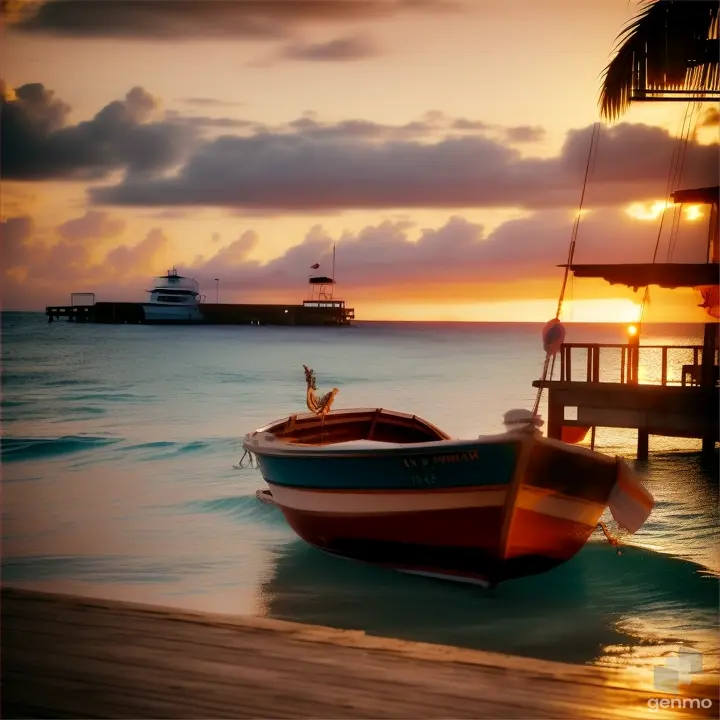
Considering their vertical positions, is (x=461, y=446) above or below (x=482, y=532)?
above

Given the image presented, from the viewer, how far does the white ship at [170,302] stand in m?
119

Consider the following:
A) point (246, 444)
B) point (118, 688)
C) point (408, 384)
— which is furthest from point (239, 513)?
point (408, 384)

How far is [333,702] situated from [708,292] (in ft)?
45.9

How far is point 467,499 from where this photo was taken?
8406mm

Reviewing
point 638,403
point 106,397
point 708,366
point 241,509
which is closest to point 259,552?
point 241,509

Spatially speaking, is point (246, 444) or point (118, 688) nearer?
point (118, 688)

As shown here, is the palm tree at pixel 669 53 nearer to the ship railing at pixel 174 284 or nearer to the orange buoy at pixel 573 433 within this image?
the orange buoy at pixel 573 433

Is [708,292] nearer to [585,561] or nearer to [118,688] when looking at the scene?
[585,561]

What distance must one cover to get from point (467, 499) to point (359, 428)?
4.06 metres

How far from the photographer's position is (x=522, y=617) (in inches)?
340

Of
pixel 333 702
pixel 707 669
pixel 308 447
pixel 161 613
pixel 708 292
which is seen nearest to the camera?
pixel 333 702

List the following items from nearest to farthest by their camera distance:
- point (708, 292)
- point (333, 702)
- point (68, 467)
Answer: point (333, 702) < point (708, 292) < point (68, 467)

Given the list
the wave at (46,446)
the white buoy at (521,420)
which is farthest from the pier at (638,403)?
the wave at (46,446)

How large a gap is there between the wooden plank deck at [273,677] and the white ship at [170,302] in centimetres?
11553
